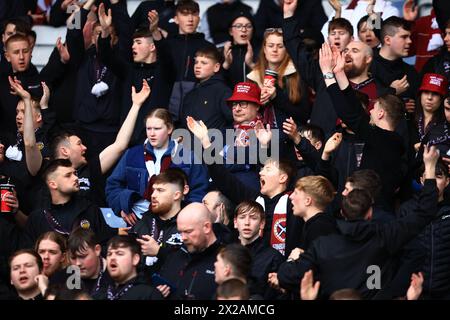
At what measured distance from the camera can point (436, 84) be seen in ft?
42.4

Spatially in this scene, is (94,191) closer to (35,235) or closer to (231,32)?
(35,235)

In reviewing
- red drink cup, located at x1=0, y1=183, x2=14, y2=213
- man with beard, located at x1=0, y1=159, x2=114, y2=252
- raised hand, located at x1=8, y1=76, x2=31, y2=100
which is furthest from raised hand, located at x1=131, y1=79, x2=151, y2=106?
red drink cup, located at x1=0, y1=183, x2=14, y2=213

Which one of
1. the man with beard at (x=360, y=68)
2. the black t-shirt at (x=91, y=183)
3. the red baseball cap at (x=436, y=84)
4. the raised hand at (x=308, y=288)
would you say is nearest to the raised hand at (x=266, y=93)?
the man with beard at (x=360, y=68)

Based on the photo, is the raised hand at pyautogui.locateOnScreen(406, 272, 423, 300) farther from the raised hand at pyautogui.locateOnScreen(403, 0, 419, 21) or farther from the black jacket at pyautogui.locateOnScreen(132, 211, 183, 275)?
the raised hand at pyautogui.locateOnScreen(403, 0, 419, 21)

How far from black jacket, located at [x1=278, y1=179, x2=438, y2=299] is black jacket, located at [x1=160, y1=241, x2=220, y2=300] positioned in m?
0.76

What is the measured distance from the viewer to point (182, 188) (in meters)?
11.9

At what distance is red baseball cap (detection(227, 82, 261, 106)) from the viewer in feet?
42.3

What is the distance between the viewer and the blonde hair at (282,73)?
13.4m

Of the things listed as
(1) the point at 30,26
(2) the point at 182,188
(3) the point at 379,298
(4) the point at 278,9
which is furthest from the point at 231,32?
(3) the point at 379,298

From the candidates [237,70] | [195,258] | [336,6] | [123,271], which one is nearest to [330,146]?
[195,258]
